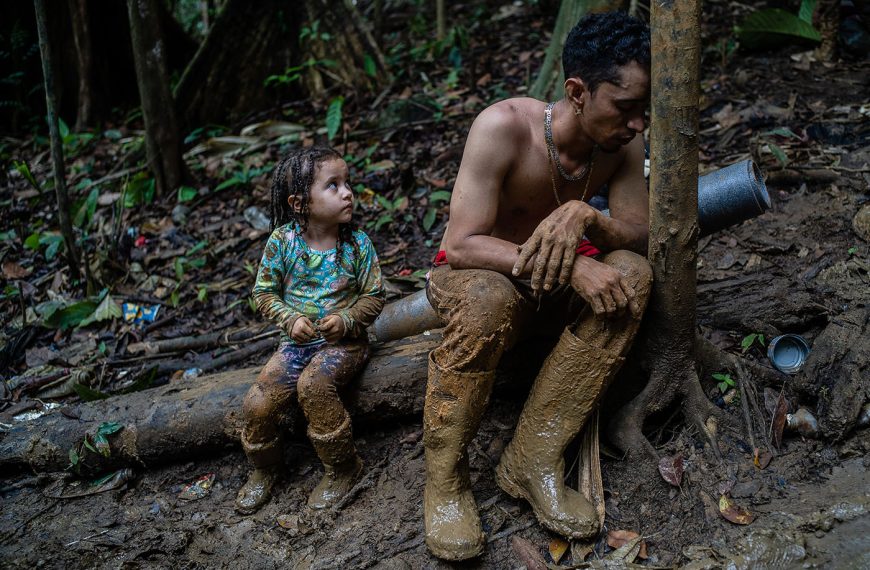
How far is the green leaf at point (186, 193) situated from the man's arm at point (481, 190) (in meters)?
4.57

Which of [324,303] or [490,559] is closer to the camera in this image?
→ [490,559]

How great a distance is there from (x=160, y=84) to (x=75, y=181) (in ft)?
6.49

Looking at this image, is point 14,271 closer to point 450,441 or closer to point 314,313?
point 314,313

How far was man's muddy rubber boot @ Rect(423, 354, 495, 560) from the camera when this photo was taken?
2807 millimetres

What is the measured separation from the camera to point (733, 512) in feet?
8.98

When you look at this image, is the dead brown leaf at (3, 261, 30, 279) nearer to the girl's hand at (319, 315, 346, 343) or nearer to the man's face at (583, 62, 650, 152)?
the girl's hand at (319, 315, 346, 343)

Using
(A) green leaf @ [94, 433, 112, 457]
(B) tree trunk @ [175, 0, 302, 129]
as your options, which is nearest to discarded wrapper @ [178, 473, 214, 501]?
(A) green leaf @ [94, 433, 112, 457]

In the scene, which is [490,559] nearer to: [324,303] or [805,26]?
[324,303]

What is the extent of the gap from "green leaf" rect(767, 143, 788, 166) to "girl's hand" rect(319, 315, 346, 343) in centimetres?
347

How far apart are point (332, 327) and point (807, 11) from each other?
5.75 meters

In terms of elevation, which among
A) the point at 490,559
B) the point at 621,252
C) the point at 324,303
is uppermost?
the point at 621,252

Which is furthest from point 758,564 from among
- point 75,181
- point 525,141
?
point 75,181

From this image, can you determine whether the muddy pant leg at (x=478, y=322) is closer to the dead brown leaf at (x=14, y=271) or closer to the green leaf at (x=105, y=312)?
the green leaf at (x=105, y=312)

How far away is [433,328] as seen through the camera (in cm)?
400
